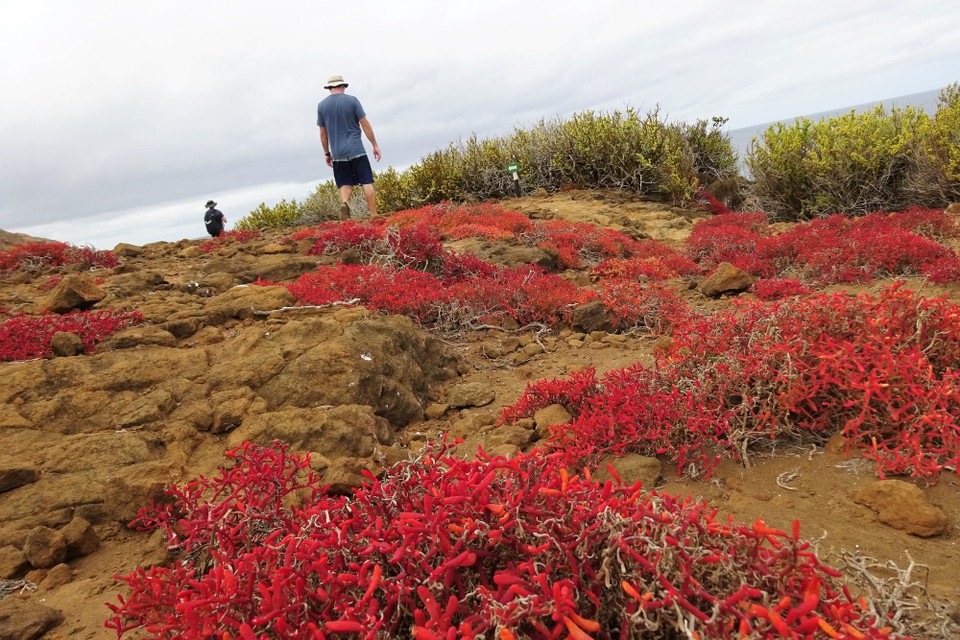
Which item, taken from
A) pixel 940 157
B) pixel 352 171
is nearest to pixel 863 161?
pixel 940 157

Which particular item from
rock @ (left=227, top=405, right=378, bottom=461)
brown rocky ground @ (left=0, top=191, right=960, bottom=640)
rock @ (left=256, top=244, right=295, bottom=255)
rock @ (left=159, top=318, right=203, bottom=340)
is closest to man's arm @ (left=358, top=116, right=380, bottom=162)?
rock @ (left=256, top=244, right=295, bottom=255)

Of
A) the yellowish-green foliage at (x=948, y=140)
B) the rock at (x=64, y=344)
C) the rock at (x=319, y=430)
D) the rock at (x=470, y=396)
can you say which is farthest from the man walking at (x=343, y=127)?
the yellowish-green foliage at (x=948, y=140)

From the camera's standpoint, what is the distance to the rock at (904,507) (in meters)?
2.07

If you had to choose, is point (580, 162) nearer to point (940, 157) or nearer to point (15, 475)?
point (940, 157)

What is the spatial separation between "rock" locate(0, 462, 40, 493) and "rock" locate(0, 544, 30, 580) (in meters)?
0.43

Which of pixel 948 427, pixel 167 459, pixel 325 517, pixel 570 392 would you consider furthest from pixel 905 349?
pixel 167 459

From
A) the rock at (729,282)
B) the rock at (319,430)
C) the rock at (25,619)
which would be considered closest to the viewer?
the rock at (25,619)

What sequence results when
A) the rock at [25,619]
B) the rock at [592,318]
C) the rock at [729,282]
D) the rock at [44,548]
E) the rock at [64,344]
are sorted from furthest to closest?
the rock at [729,282]
the rock at [592,318]
the rock at [64,344]
the rock at [44,548]
the rock at [25,619]

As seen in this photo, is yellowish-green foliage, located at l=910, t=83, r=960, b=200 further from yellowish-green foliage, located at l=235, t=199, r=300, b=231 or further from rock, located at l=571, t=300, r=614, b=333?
yellowish-green foliage, located at l=235, t=199, r=300, b=231

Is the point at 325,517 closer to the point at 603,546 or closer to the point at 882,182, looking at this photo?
the point at 603,546

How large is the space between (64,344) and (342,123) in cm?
650

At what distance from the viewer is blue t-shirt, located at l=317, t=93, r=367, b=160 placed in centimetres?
930

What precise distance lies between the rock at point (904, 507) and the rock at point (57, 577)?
129 inches

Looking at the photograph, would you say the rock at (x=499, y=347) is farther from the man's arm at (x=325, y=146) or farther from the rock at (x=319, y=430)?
the man's arm at (x=325, y=146)
